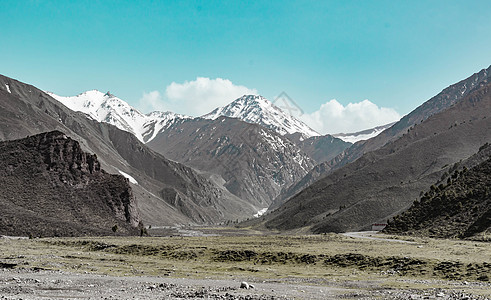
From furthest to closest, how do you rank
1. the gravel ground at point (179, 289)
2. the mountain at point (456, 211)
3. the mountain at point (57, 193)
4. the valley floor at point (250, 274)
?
the mountain at point (57, 193)
the mountain at point (456, 211)
the valley floor at point (250, 274)
the gravel ground at point (179, 289)

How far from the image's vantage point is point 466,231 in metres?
84.0

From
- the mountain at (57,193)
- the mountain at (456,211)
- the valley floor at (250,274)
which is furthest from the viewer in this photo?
the mountain at (57,193)

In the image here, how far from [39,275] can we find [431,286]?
3393 cm

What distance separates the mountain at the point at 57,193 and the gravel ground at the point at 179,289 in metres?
70.7

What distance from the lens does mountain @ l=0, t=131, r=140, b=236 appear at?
10912cm

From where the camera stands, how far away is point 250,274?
4791 centimetres

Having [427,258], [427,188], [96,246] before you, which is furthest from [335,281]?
[427,188]

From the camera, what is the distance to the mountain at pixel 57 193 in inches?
4296

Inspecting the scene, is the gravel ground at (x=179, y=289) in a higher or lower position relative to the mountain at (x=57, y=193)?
Result: lower

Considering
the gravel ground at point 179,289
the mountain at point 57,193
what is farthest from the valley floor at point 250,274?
the mountain at point 57,193

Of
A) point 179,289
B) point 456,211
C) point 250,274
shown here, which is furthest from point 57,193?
point 179,289

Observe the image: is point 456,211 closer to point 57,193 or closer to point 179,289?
point 179,289

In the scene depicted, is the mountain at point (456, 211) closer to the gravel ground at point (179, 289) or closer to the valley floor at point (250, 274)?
the valley floor at point (250, 274)

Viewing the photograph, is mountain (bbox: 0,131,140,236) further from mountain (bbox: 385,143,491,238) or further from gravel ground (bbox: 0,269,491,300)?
mountain (bbox: 385,143,491,238)
